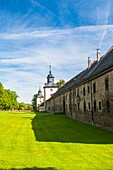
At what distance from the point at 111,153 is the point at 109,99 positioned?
10.5m

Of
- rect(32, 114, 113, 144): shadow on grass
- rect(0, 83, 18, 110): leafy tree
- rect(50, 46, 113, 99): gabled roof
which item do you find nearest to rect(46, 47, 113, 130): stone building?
rect(50, 46, 113, 99): gabled roof

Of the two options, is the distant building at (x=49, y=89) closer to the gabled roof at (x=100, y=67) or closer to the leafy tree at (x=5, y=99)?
the leafy tree at (x=5, y=99)

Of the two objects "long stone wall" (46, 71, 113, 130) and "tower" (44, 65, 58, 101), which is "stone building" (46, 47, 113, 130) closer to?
"long stone wall" (46, 71, 113, 130)

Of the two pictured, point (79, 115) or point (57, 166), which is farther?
point (79, 115)

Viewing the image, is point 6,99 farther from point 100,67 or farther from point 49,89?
point 100,67

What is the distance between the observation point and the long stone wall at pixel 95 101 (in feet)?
76.1

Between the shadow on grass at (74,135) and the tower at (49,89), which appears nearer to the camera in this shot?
the shadow on grass at (74,135)

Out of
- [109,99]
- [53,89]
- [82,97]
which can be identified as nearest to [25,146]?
[109,99]

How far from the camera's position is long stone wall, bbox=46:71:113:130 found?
23.2 m

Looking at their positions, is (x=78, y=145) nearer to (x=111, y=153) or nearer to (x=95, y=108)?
(x=111, y=153)

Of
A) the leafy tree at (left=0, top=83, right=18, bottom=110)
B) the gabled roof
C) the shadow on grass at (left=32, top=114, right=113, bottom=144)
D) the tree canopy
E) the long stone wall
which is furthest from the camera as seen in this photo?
the tree canopy

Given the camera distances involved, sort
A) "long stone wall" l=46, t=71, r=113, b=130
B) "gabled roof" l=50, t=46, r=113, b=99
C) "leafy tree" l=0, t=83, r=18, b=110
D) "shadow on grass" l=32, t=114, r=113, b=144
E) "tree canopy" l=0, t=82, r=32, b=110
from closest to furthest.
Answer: "shadow on grass" l=32, t=114, r=113, b=144
"long stone wall" l=46, t=71, r=113, b=130
"gabled roof" l=50, t=46, r=113, b=99
"leafy tree" l=0, t=83, r=18, b=110
"tree canopy" l=0, t=82, r=32, b=110

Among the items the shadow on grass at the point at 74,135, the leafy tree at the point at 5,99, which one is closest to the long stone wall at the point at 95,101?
the shadow on grass at the point at 74,135

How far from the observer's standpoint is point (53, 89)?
3494 inches
